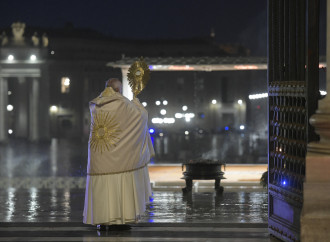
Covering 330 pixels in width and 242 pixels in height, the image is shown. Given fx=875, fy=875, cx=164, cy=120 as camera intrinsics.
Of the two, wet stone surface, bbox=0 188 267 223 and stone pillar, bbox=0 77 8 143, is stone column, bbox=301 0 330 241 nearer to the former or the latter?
wet stone surface, bbox=0 188 267 223

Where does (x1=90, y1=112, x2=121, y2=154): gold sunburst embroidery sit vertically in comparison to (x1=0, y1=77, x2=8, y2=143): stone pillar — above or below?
below

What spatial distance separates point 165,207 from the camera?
12555 millimetres

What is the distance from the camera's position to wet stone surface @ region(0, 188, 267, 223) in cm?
1126

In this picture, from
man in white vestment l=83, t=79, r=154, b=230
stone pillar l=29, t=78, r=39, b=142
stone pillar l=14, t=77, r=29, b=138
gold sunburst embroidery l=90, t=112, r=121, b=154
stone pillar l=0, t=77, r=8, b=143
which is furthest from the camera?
stone pillar l=14, t=77, r=29, b=138

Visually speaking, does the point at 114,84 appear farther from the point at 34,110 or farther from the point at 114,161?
the point at 34,110

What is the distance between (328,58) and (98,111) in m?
2.90

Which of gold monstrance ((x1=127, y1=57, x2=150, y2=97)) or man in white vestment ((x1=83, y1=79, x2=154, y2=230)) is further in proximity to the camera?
gold monstrance ((x1=127, y1=57, x2=150, y2=97))

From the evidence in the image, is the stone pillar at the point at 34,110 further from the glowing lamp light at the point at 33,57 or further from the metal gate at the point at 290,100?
the metal gate at the point at 290,100

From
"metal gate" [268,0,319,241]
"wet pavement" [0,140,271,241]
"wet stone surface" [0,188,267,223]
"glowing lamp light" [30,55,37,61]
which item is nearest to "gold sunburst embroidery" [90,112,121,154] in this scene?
"wet pavement" [0,140,271,241]

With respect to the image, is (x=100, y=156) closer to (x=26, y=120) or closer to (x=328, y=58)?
(x=328, y=58)

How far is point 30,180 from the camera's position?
70.8 feet

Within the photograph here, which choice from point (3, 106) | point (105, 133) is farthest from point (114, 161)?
point (3, 106)

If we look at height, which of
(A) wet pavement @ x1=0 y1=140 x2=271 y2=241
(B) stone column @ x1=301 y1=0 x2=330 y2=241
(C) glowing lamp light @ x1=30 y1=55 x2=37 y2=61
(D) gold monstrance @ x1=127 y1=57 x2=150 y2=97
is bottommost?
(A) wet pavement @ x1=0 y1=140 x2=271 y2=241

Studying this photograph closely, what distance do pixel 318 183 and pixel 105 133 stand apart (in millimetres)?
2808
